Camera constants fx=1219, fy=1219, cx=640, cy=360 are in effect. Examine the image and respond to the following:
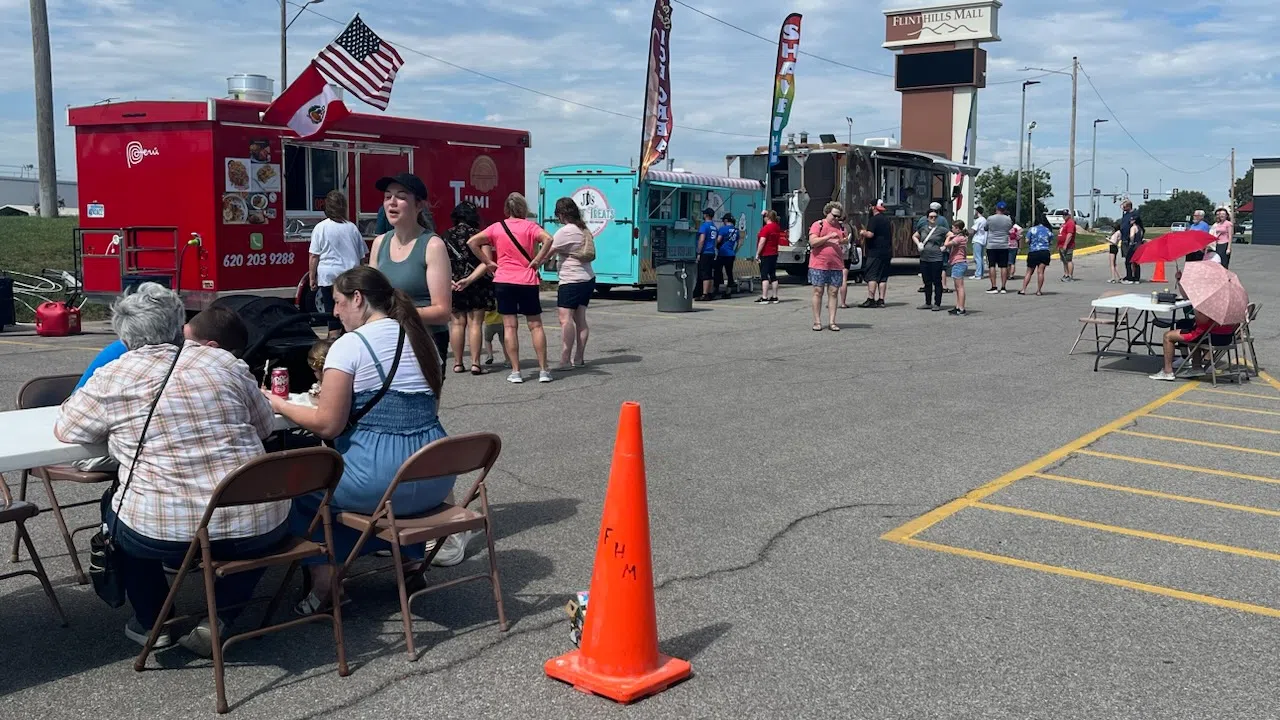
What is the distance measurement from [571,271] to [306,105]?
4752mm

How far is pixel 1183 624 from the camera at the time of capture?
4.85 metres

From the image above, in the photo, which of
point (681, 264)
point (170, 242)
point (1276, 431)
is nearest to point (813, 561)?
point (1276, 431)

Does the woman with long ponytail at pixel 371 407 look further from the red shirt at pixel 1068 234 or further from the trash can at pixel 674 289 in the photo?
the red shirt at pixel 1068 234

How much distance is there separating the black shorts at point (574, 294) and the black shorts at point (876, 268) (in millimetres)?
9193

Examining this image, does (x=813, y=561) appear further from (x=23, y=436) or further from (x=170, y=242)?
(x=170, y=242)

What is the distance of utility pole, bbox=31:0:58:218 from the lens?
21641mm

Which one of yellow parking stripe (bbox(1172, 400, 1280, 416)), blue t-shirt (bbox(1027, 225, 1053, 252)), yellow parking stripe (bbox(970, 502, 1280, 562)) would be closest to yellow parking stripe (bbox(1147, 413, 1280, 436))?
yellow parking stripe (bbox(1172, 400, 1280, 416))

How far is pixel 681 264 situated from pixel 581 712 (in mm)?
15406

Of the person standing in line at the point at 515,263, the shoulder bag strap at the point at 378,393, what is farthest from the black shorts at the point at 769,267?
the shoulder bag strap at the point at 378,393

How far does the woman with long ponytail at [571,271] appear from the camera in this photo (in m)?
11.0

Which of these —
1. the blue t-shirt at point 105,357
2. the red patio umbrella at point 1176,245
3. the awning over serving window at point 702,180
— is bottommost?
the blue t-shirt at point 105,357

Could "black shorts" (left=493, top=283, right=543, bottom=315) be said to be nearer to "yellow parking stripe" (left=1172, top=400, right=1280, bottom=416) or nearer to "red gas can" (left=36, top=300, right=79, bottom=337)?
"yellow parking stripe" (left=1172, top=400, right=1280, bottom=416)

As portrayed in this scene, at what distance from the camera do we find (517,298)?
1073 centimetres

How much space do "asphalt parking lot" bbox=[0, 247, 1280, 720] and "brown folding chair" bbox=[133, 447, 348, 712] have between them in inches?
6.7
